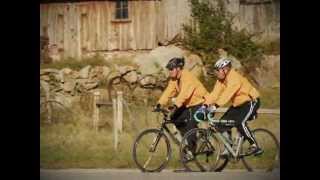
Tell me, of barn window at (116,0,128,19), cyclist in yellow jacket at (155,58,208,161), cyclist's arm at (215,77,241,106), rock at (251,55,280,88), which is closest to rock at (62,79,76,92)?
barn window at (116,0,128,19)

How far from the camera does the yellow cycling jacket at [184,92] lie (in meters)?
11.6

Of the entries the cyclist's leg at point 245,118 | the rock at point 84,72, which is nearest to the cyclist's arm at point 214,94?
the cyclist's leg at point 245,118

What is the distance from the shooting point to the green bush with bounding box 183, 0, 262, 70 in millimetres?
11586

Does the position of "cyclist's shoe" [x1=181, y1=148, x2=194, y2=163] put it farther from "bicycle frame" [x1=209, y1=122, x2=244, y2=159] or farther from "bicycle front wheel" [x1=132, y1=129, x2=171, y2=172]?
"bicycle frame" [x1=209, y1=122, x2=244, y2=159]

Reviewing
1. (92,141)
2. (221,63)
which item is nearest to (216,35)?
(221,63)

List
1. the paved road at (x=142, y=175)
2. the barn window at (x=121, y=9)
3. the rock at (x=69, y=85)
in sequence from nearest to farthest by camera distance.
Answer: the paved road at (x=142, y=175) < the barn window at (x=121, y=9) < the rock at (x=69, y=85)

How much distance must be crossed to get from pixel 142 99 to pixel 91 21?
1335 millimetres

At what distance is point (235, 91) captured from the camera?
1159 centimetres

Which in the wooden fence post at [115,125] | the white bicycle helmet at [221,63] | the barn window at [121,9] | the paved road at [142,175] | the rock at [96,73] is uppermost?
the barn window at [121,9]

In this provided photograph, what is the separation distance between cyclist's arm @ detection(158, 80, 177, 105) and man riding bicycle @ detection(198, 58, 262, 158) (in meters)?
0.52

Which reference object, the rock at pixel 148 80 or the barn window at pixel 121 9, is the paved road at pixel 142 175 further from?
the barn window at pixel 121 9

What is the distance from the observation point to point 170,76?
460 inches
